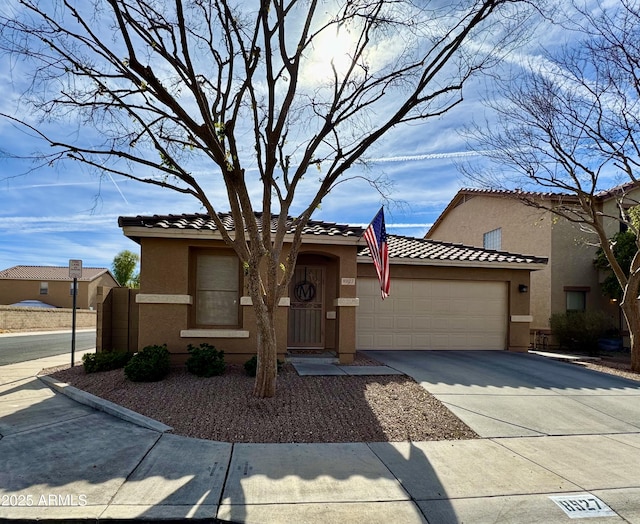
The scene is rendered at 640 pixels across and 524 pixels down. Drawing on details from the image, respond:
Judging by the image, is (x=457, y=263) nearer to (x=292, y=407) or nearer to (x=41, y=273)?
(x=292, y=407)

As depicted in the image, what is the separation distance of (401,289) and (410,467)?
8.51 meters

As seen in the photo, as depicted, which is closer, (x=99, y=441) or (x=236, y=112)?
(x=99, y=441)

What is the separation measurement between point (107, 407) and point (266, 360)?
259 centimetres

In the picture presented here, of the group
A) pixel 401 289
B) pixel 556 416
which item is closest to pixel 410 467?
pixel 556 416

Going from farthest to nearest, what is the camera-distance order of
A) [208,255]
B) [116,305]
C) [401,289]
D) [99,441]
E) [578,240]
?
1. [578,240]
2. [401,289]
3. [116,305]
4. [208,255]
5. [99,441]

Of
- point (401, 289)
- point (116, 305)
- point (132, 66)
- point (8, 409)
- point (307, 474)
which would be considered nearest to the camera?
point (307, 474)

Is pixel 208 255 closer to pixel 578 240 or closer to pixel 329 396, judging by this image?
A: pixel 329 396

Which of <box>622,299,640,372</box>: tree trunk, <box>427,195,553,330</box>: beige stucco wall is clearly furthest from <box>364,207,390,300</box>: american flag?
<box>427,195,553,330</box>: beige stucco wall

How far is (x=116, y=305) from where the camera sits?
10938 millimetres

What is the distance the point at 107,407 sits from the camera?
270 inches

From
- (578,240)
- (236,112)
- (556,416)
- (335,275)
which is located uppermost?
(236,112)

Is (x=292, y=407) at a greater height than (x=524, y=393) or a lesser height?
greater

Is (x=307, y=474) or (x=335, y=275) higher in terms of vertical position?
(x=335, y=275)

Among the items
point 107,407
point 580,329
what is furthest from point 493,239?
point 107,407
